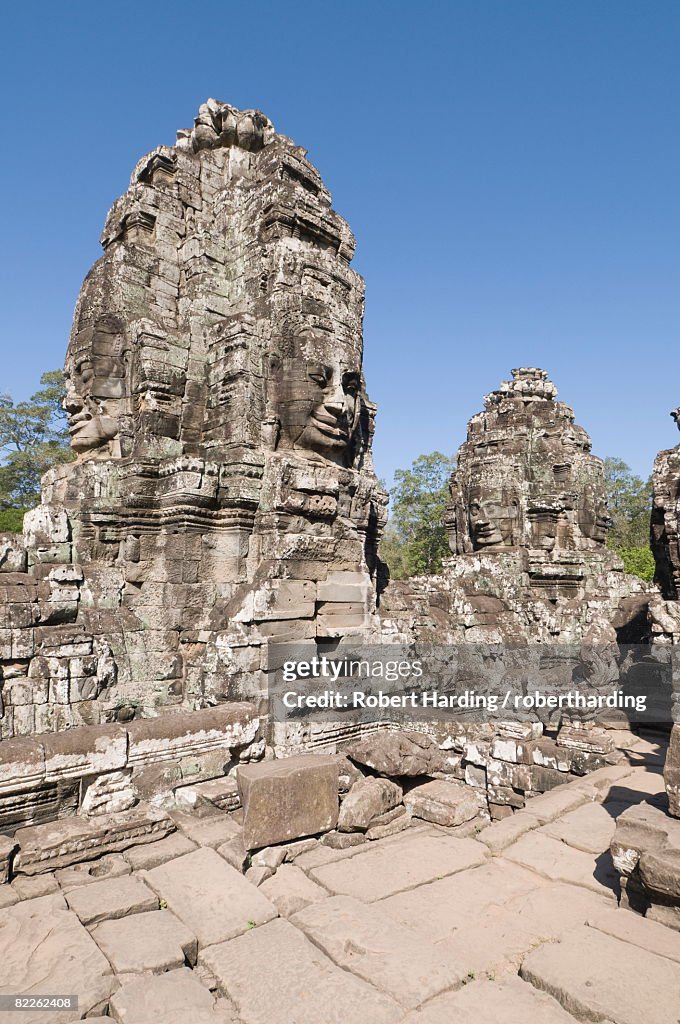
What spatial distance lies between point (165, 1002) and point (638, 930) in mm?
2014

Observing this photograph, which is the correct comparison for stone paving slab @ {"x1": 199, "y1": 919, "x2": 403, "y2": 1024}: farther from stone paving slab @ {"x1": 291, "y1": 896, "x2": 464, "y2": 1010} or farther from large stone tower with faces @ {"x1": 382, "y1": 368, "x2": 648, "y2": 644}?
large stone tower with faces @ {"x1": 382, "y1": 368, "x2": 648, "y2": 644}

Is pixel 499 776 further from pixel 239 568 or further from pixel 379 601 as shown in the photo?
pixel 239 568

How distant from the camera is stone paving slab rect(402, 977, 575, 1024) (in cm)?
216

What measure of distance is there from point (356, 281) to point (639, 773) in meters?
5.72

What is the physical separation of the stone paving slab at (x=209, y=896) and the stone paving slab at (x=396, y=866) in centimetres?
42

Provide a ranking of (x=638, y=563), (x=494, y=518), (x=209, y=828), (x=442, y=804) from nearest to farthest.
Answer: (x=209, y=828) → (x=442, y=804) → (x=494, y=518) → (x=638, y=563)

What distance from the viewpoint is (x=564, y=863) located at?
340cm

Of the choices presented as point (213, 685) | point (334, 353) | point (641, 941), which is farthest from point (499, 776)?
point (334, 353)

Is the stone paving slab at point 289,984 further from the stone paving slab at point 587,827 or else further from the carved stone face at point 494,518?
the carved stone face at point 494,518

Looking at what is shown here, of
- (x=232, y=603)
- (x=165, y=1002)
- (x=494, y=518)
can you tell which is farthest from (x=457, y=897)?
(x=494, y=518)

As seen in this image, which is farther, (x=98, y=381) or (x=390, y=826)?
(x=98, y=381)

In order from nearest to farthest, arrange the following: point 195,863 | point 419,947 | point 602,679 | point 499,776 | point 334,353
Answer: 1. point 419,947
2. point 195,863
3. point 499,776
4. point 334,353
5. point 602,679

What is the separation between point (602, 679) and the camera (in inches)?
296

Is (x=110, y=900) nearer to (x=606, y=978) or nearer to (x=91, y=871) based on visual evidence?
(x=91, y=871)
